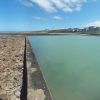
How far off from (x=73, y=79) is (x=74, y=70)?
151 centimetres

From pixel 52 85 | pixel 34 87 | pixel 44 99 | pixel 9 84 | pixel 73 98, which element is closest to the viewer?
pixel 44 99

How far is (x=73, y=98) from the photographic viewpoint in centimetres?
516

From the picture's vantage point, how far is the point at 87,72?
8.08 metres

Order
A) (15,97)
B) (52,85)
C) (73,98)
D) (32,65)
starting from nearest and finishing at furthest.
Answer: (15,97), (73,98), (52,85), (32,65)

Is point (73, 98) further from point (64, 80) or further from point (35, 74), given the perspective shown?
point (64, 80)

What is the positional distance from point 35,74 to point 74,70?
319cm

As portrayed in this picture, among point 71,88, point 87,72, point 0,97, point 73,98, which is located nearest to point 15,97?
point 0,97

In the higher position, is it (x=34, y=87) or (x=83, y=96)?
A: (x=34, y=87)

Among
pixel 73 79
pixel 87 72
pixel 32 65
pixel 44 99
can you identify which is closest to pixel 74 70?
pixel 87 72

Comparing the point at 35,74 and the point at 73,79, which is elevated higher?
the point at 35,74

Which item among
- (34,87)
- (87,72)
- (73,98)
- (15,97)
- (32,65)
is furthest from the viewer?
(87,72)

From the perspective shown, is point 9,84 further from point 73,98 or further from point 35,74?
point 73,98

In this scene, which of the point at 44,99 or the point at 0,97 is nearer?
the point at 44,99

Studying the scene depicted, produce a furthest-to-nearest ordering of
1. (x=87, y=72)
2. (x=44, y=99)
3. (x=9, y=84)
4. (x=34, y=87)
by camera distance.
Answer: (x=87, y=72) < (x=9, y=84) < (x=34, y=87) < (x=44, y=99)
